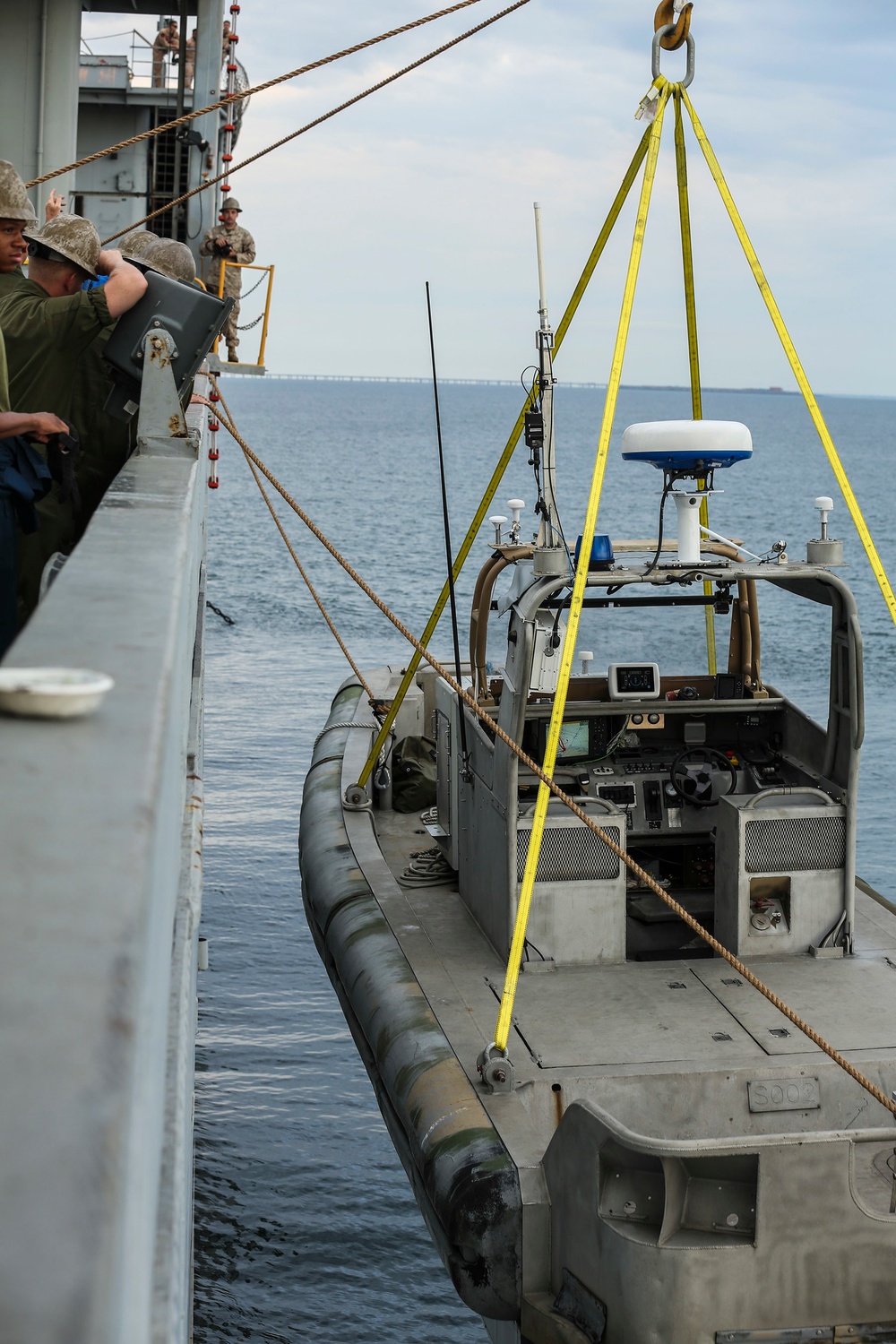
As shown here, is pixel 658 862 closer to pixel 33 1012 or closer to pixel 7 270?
pixel 7 270

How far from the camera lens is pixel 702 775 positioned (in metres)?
7.68

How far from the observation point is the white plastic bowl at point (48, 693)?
139cm

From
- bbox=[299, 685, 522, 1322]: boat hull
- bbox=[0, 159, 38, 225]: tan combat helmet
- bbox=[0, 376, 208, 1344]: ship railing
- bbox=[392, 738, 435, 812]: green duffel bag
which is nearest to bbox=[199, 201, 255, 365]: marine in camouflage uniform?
bbox=[392, 738, 435, 812]: green duffel bag

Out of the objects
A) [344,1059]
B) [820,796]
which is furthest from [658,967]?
[344,1059]

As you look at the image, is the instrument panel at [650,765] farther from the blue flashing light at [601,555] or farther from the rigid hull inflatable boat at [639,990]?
the blue flashing light at [601,555]

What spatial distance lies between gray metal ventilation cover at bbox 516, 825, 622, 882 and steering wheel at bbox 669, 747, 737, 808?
1.15 meters

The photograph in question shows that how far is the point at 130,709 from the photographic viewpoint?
1556mm

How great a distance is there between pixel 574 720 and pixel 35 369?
362 cm

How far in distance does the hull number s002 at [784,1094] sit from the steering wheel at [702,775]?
2.14 meters

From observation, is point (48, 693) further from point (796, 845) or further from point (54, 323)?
point (796, 845)

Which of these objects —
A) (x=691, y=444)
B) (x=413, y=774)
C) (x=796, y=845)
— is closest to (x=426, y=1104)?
(x=796, y=845)

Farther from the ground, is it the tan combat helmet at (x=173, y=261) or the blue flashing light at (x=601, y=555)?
the tan combat helmet at (x=173, y=261)

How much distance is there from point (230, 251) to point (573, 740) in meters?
9.59

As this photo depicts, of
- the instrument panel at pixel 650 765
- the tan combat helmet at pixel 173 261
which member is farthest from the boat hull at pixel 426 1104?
the tan combat helmet at pixel 173 261
